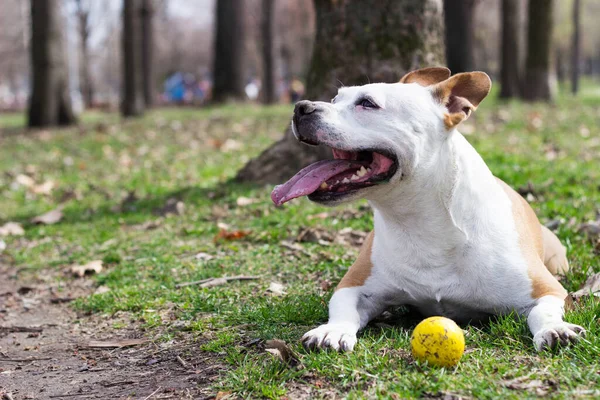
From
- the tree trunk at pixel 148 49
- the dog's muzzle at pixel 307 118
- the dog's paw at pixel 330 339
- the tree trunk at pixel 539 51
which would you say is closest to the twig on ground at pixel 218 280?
the dog's paw at pixel 330 339

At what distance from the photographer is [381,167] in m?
3.70

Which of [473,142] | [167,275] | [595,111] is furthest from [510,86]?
[167,275]

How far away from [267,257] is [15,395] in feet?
8.35

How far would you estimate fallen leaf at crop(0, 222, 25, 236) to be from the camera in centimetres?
762

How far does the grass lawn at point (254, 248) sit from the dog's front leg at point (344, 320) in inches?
3.2

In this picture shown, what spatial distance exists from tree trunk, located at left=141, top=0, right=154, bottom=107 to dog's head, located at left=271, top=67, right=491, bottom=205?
66.4ft

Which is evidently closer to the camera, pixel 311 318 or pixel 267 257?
pixel 311 318

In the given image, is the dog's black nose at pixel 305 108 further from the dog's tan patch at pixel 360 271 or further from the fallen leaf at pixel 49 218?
the fallen leaf at pixel 49 218

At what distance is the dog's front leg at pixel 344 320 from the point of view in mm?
3566

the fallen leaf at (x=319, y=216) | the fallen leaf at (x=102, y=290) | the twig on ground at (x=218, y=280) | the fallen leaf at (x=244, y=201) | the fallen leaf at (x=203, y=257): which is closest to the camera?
the twig on ground at (x=218, y=280)

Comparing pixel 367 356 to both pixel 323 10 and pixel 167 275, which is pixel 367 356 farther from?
pixel 323 10

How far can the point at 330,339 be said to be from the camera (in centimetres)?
357

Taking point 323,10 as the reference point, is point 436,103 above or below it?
below

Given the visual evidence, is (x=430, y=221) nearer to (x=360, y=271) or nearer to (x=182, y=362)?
(x=360, y=271)
